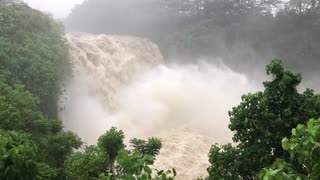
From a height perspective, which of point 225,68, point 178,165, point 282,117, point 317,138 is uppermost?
point 225,68

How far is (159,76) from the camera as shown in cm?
2958

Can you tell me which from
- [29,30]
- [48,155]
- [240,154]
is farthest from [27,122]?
[29,30]

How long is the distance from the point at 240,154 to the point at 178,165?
9581 millimetres

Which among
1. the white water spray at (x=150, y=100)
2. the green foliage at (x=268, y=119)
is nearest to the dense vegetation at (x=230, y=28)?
the white water spray at (x=150, y=100)

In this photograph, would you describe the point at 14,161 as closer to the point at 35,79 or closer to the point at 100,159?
the point at 100,159

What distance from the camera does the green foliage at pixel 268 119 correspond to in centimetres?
815

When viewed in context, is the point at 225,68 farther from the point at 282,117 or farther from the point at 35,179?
the point at 35,179

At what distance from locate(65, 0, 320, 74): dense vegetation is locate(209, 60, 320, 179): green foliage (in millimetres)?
26865

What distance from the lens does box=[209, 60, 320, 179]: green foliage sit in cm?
815

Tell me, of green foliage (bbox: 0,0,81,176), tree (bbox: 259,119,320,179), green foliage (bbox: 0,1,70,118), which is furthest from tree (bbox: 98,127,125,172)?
tree (bbox: 259,119,320,179)

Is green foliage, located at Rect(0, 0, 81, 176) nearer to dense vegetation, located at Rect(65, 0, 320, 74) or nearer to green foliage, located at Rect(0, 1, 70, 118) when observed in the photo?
green foliage, located at Rect(0, 1, 70, 118)

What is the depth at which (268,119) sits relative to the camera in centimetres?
823

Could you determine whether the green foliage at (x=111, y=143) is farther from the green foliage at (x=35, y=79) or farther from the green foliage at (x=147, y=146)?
the green foliage at (x=147, y=146)

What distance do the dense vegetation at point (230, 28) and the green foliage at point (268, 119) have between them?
26.9m
